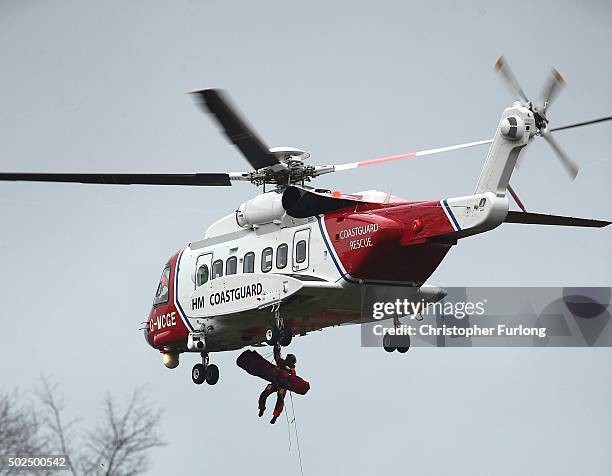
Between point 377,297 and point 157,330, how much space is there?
7844 mm

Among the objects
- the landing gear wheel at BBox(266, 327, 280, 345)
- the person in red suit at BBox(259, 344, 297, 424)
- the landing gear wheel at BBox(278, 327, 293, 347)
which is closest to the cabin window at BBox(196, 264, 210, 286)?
the person in red suit at BBox(259, 344, 297, 424)

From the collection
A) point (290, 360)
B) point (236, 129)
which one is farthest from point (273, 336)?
point (236, 129)

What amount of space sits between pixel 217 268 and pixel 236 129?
20.7ft

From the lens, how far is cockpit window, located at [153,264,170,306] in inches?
1500

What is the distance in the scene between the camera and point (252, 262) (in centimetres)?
3472

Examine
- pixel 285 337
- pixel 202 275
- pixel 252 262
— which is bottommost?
pixel 285 337

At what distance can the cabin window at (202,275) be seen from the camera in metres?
36.5

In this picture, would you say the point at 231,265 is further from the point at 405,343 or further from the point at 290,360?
the point at 405,343

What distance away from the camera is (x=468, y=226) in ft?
100

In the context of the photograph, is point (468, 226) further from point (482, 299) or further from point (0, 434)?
point (0, 434)

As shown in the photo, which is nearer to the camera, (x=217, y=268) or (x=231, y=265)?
(x=231, y=265)

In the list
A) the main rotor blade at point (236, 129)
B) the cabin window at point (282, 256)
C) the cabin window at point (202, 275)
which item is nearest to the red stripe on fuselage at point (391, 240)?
the cabin window at point (282, 256)

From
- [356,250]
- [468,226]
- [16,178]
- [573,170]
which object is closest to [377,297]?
[356,250]

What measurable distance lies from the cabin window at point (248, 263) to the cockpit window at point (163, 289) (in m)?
3.83
